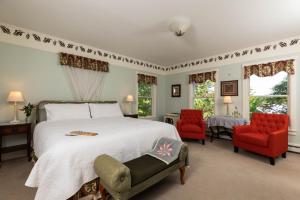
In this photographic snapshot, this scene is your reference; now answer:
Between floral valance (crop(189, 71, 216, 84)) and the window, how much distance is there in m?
1.54

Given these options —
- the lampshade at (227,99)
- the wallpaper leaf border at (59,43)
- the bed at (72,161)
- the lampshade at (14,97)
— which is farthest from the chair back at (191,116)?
the lampshade at (14,97)

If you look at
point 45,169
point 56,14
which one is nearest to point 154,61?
point 56,14

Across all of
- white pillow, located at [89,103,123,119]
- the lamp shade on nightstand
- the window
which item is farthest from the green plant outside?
white pillow, located at [89,103,123,119]

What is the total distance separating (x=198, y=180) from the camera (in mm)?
2361

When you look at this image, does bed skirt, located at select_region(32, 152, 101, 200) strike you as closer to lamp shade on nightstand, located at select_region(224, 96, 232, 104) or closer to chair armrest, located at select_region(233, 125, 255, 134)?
chair armrest, located at select_region(233, 125, 255, 134)

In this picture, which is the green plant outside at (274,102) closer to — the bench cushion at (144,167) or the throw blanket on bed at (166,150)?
the throw blanket on bed at (166,150)

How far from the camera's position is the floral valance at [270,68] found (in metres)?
3.67

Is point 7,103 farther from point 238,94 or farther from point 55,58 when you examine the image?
point 238,94

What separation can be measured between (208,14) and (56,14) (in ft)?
8.51

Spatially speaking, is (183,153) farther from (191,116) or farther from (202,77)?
(202,77)

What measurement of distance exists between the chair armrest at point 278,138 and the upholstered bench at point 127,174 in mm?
2012

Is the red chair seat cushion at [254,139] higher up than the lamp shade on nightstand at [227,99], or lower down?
lower down

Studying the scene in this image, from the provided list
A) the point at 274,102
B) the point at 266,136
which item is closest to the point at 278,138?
the point at 266,136

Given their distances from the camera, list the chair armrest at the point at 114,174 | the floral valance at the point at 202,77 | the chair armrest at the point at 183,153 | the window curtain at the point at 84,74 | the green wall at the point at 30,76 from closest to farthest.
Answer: the chair armrest at the point at 114,174
the chair armrest at the point at 183,153
the green wall at the point at 30,76
the window curtain at the point at 84,74
the floral valance at the point at 202,77
